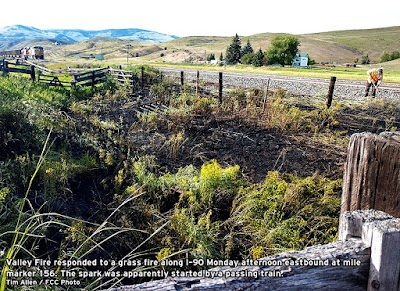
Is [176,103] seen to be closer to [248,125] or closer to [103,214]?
[248,125]

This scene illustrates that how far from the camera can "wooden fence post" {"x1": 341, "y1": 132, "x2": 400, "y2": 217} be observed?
1.36m

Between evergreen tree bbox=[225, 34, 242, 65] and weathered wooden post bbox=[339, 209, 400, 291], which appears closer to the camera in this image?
weathered wooden post bbox=[339, 209, 400, 291]

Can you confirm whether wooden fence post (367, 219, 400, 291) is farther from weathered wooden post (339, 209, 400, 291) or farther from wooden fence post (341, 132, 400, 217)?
wooden fence post (341, 132, 400, 217)

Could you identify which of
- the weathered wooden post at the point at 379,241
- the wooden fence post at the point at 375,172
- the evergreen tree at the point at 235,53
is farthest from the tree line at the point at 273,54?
the weathered wooden post at the point at 379,241

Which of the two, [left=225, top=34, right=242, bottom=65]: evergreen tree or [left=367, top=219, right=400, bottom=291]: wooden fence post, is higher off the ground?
[left=225, top=34, right=242, bottom=65]: evergreen tree

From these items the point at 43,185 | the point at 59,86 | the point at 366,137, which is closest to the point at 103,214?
the point at 43,185

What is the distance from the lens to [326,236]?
4059 mm

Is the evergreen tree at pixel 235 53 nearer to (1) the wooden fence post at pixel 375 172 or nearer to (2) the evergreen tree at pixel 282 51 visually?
(2) the evergreen tree at pixel 282 51

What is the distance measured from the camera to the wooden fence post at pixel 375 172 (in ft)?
4.46

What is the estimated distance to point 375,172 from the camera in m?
1.41

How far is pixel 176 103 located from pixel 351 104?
226 inches

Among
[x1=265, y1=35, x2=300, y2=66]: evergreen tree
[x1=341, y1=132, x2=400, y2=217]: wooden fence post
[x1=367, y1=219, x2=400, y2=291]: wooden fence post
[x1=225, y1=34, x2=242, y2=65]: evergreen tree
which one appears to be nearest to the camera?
[x1=367, y1=219, x2=400, y2=291]: wooden fence post

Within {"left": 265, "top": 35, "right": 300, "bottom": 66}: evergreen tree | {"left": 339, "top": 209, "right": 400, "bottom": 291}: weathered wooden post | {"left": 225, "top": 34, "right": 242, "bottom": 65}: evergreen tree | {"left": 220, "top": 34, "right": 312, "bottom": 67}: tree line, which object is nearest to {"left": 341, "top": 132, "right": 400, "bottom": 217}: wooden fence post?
{"left": 339, "top": 209, "right": 400, "bottom": 291}: weathered wooden post

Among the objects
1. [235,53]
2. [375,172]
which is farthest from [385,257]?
[235,53]
